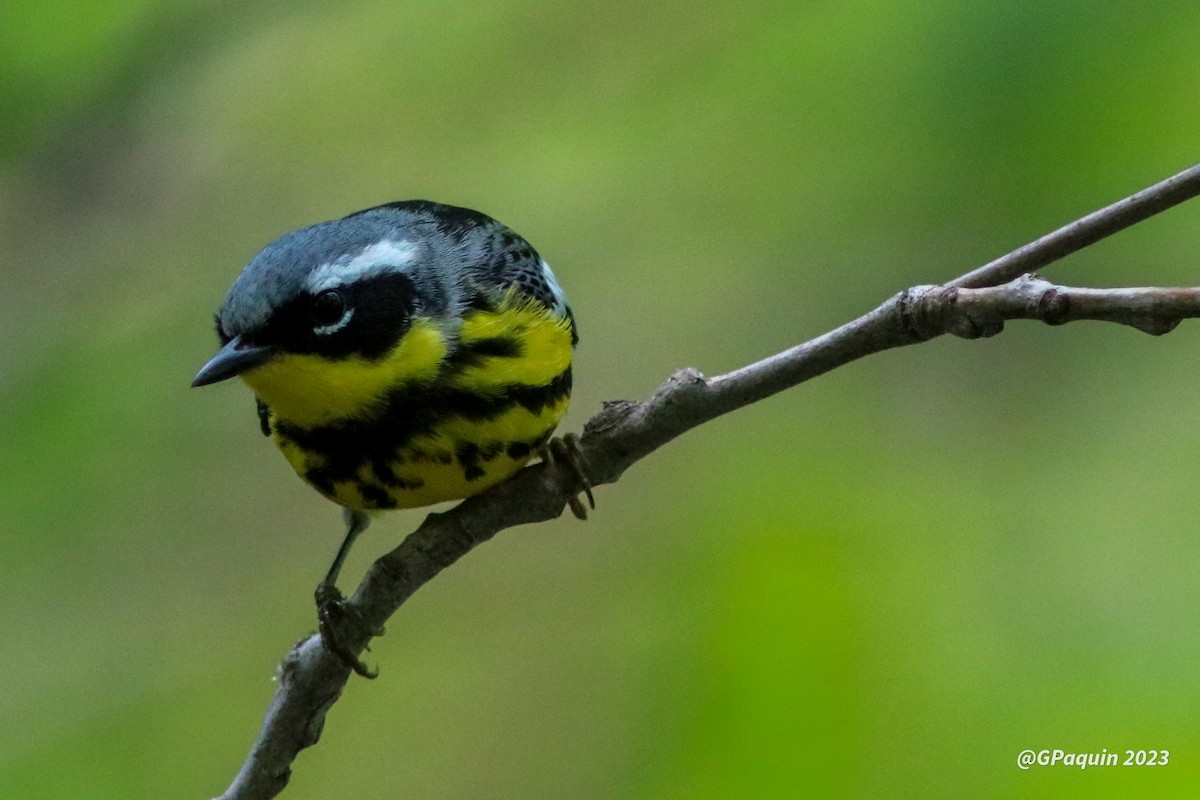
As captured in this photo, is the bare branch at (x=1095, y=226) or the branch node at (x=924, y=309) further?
the branch node at (x=924, y=309)

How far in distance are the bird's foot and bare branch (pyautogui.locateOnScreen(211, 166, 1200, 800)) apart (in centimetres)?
1

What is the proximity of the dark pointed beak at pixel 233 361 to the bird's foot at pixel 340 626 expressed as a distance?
1.08 feet

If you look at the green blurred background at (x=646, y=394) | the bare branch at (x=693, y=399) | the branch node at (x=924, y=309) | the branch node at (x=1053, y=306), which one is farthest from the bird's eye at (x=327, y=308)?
the green blurred background at (x=646, y=394)

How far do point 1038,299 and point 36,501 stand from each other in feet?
7.39

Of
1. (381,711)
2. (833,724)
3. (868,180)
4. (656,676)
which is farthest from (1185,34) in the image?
(381,711)

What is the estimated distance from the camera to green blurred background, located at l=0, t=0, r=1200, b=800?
2.05 m

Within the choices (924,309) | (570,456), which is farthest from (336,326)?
(924,309)

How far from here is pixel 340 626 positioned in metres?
1.49

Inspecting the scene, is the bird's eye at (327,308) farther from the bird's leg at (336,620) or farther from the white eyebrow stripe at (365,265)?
the bird's leg at (336,620)

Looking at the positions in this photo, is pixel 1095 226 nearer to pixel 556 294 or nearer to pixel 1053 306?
pixel 1053 306

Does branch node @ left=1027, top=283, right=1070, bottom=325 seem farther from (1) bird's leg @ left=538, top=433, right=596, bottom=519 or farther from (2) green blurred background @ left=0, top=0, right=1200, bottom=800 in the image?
(2) green blurred background @ left=0, top=0, right=1200, bottom=800

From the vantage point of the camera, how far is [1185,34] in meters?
1.94

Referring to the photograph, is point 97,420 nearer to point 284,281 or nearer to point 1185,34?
point 284,281

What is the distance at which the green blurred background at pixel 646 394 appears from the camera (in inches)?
80.6
